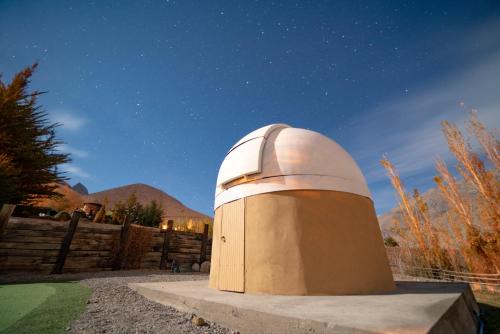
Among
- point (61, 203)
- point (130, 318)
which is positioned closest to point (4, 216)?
point (130, 318)

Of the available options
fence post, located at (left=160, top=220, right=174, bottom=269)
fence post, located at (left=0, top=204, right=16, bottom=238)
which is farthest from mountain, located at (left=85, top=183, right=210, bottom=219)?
fence post, located at (left=0, top=204, right=16, bottom=238)

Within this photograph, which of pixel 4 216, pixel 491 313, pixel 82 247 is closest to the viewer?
pixel 491 313

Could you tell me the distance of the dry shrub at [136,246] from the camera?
34.4 feet

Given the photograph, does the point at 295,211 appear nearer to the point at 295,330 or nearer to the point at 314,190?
the point at 314,190

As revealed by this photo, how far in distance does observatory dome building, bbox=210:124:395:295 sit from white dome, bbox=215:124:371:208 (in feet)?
0.08

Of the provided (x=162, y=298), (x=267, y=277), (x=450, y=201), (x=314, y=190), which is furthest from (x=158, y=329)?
(x=450, y=201)

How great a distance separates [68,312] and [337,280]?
4.98m

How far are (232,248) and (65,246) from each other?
751cm

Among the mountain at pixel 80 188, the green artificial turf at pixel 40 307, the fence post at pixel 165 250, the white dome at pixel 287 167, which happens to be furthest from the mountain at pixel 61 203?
the mountain at pixel 80 188

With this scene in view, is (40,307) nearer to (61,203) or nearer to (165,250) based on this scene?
(165,250)

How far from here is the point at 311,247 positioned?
Answer: 478cm

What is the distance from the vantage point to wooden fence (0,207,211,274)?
7770mm

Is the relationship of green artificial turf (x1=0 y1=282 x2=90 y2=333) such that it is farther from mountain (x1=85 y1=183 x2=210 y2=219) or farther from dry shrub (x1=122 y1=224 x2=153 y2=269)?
mountain (x1=85 y1=183 x2=210 y2=219)

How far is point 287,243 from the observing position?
15.9 ft
